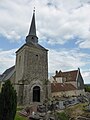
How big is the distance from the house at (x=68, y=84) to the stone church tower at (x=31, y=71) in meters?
5.41

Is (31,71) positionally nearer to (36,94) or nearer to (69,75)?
(36,94)

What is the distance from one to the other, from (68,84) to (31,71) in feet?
39.6

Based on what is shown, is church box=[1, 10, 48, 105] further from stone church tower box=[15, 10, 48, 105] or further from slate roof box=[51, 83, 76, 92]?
slate roof box=[51, 83, 76, 92]

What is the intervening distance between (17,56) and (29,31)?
5275mm

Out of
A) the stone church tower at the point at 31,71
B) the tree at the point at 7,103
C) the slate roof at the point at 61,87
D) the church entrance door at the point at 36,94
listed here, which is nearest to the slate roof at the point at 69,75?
the slate roof at the point at 61,87

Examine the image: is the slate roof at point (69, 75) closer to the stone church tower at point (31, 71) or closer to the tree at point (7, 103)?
the stone church tower at point (31, 71)

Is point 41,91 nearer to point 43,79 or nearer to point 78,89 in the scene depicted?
point 43,79

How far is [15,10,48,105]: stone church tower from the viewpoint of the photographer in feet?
95.3

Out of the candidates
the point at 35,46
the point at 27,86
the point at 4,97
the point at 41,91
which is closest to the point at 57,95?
the point at 41,91

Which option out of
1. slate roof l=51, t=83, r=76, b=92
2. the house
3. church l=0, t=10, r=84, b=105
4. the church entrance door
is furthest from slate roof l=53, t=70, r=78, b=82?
the church entrance door

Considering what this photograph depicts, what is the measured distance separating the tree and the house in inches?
796

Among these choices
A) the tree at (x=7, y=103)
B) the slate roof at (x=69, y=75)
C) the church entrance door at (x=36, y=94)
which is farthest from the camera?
the slate roof at (x=69, y=75)

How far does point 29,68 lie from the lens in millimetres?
29922

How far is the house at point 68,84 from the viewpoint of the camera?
35.5 metres
